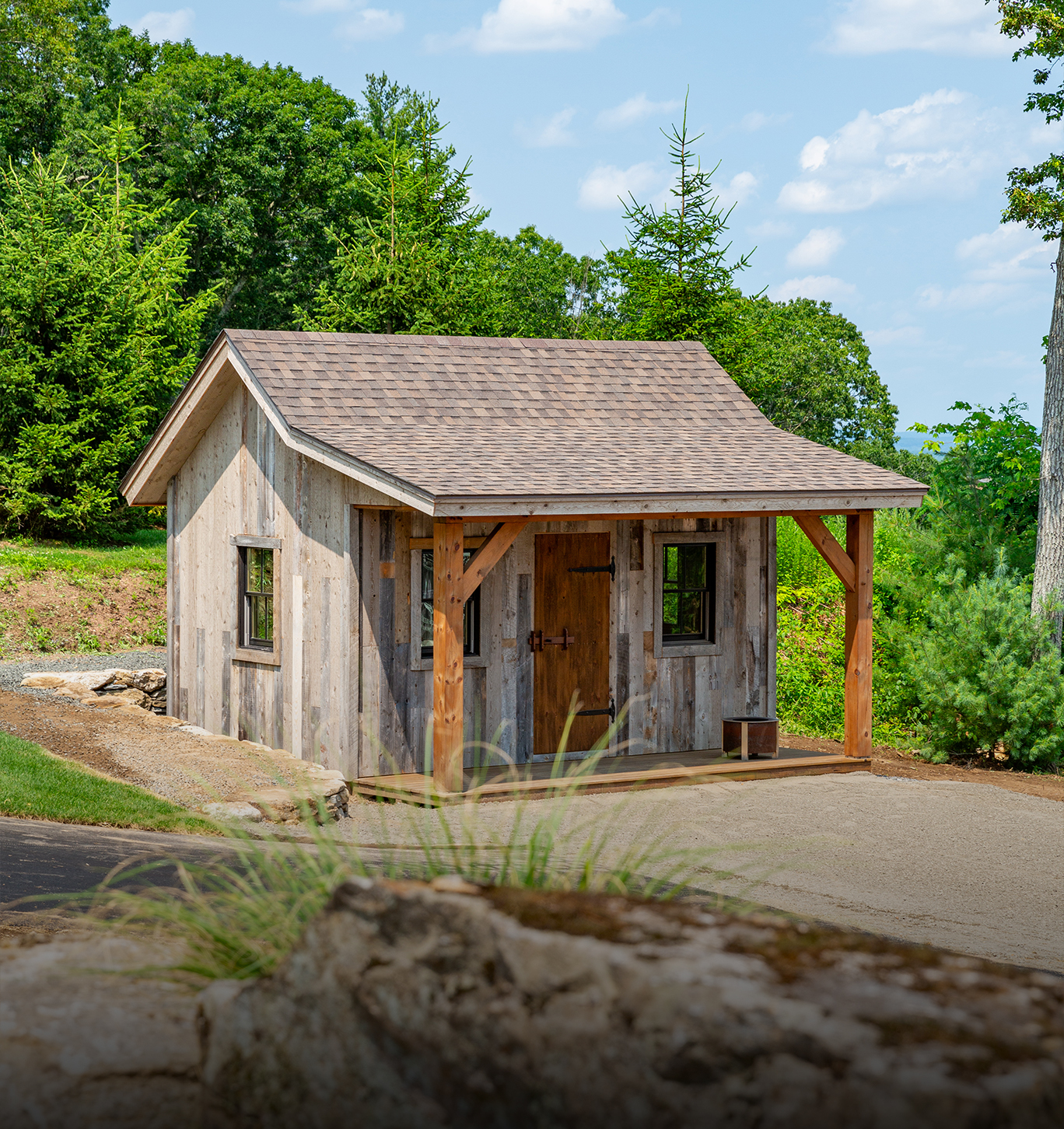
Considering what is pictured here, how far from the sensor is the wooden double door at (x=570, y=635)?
42.3 ft

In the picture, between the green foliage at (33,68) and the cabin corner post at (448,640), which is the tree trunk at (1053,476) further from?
the green foliage at (33,68)

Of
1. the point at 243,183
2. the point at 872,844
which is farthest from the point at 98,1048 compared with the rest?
the point at 243,183

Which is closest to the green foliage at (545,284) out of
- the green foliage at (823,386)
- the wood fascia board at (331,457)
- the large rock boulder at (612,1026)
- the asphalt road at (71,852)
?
the green foliage at (823,386)

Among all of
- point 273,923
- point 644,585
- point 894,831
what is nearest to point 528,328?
point 644,585

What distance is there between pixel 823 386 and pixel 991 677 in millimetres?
29090

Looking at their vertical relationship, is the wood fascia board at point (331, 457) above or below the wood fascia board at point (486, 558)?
above

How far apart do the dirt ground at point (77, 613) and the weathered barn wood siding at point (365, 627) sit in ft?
19.6

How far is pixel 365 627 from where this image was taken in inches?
472

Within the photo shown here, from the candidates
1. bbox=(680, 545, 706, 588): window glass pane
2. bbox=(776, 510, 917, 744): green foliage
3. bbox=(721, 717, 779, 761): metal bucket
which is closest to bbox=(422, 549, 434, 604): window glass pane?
bbox=(680, 545, 706, 588): window glass pane

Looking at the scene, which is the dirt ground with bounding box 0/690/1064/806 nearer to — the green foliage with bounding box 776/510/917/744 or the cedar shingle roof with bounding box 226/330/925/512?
the green foliage with bounding box 776/510/917/744

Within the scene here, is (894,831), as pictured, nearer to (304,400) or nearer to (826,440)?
(304,400)

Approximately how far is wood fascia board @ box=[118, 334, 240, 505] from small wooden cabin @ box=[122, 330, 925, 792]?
37mm

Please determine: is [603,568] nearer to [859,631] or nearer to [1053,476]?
→ [859,631]

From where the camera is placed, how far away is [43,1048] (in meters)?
3.64
